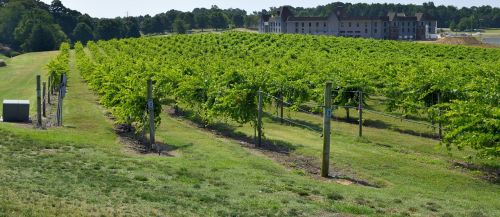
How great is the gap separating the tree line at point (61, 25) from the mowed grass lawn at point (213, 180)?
9880 cm

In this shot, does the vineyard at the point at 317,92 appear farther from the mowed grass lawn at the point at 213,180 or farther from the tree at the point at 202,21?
the tree at the point at 202,21

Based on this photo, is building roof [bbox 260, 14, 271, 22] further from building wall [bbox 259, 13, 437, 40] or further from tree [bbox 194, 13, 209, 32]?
tree [bbox 194, 13, 209, 32]

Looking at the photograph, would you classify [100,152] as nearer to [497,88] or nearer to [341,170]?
[341,170]

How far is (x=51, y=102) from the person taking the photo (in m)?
36.1

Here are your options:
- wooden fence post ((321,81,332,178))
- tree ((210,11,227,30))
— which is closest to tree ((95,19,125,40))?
tree ((210,11,227,30))

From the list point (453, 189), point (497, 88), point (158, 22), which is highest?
point (158, 22)

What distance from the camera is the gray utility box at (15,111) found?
1007 inches

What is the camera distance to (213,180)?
1543 cm

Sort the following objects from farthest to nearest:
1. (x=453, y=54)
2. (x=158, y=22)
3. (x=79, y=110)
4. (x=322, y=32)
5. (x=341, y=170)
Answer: (x=158, y=22) < (x=322, y=32) < (x=453, y=54) < (x=79, y=110) < (x=341, y=170)

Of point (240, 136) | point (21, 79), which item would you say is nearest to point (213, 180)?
point (240, 136)

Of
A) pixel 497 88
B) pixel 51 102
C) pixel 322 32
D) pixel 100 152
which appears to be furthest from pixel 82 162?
pixel 322 32

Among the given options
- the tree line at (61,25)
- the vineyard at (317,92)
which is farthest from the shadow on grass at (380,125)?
the tree line at (61,25)

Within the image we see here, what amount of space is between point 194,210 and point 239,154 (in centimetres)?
865

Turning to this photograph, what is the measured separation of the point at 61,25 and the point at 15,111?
468ft
